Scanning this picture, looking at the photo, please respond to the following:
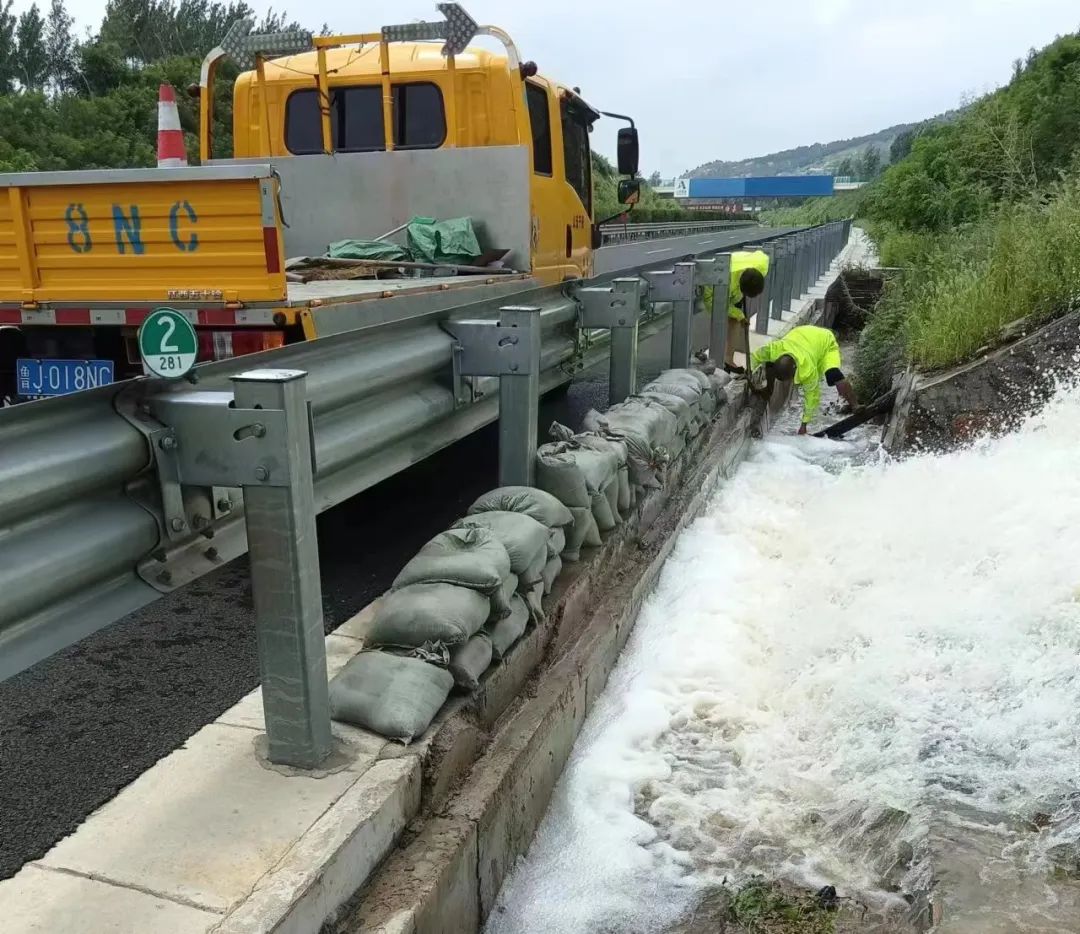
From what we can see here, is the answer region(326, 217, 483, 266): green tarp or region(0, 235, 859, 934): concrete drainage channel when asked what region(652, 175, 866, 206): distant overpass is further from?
region(0, 235, 859, 934): concrete drainage channel

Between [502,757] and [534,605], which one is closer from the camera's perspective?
[502,757]

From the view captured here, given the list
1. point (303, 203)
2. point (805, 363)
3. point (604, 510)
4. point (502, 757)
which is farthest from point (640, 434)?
point (805, 363)

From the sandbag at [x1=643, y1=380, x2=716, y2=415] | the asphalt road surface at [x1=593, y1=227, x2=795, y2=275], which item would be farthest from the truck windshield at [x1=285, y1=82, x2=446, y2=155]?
the asphalt road surface at [x1=593, y1=227, x2=795, y2=275]

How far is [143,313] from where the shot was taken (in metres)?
4.36

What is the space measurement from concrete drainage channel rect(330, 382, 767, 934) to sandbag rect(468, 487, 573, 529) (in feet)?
0.93

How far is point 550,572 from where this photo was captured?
131 inches

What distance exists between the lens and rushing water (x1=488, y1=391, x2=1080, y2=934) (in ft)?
8.33

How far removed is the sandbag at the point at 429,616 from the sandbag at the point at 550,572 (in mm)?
560

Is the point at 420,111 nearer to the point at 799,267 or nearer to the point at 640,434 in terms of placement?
the point at 640,434

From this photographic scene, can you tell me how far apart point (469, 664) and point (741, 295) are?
643cm

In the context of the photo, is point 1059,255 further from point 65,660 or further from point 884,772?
point 65,660

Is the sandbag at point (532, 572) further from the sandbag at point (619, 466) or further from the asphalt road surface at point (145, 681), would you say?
the asphalt road surface at point (145, 681)

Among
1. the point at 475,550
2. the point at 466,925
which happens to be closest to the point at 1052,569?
the point at 475,550

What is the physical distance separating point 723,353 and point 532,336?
4253 millimetres
